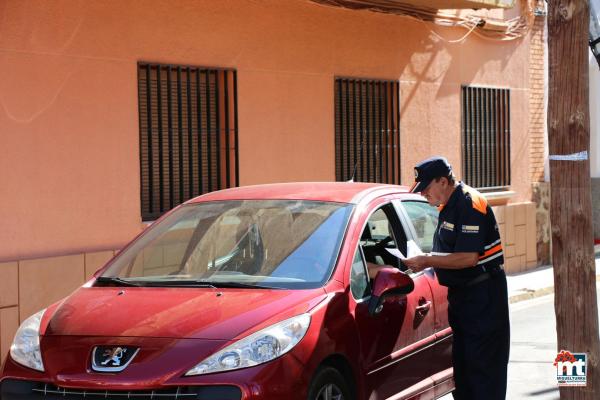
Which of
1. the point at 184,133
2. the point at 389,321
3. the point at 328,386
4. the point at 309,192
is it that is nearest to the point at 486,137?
the point at 184,133

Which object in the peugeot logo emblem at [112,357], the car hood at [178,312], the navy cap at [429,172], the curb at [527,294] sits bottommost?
the curb at [527,294]

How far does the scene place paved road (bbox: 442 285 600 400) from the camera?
8.02 metres

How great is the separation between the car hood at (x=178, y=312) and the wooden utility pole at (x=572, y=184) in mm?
1256

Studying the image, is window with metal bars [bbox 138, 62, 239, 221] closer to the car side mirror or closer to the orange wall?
the orange wall

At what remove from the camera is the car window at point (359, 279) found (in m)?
5.70

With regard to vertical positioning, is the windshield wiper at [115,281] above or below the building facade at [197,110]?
below

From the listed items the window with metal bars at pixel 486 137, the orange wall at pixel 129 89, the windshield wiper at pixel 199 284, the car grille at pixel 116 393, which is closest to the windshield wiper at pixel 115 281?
the windshield wiper at pixel 199 284

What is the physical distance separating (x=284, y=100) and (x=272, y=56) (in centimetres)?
54

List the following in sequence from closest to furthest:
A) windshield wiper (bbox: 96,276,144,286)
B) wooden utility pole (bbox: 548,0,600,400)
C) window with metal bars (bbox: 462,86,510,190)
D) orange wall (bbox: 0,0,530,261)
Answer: wooden utility pole (bbox: 548,0,600,400), windshield wiper (bbox: 96,276,144,286), orange wall (bbox: 0,0,530,261), window with metal bars (bbox: 462,86,510,190)

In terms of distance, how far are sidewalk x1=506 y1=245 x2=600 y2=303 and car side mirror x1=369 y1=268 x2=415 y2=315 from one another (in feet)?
26.1

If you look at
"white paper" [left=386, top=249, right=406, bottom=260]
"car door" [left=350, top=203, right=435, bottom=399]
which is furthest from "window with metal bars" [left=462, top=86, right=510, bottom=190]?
"white paper" [left=386, top=249, right=406, bottom=260]

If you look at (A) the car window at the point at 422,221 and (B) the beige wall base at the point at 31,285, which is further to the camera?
(B) the beige wall base at the point at 31,285

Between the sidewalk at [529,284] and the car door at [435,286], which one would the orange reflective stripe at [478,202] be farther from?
Answer: the sidewalk at [529,284]

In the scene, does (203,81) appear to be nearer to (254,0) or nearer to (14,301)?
(254,0)
